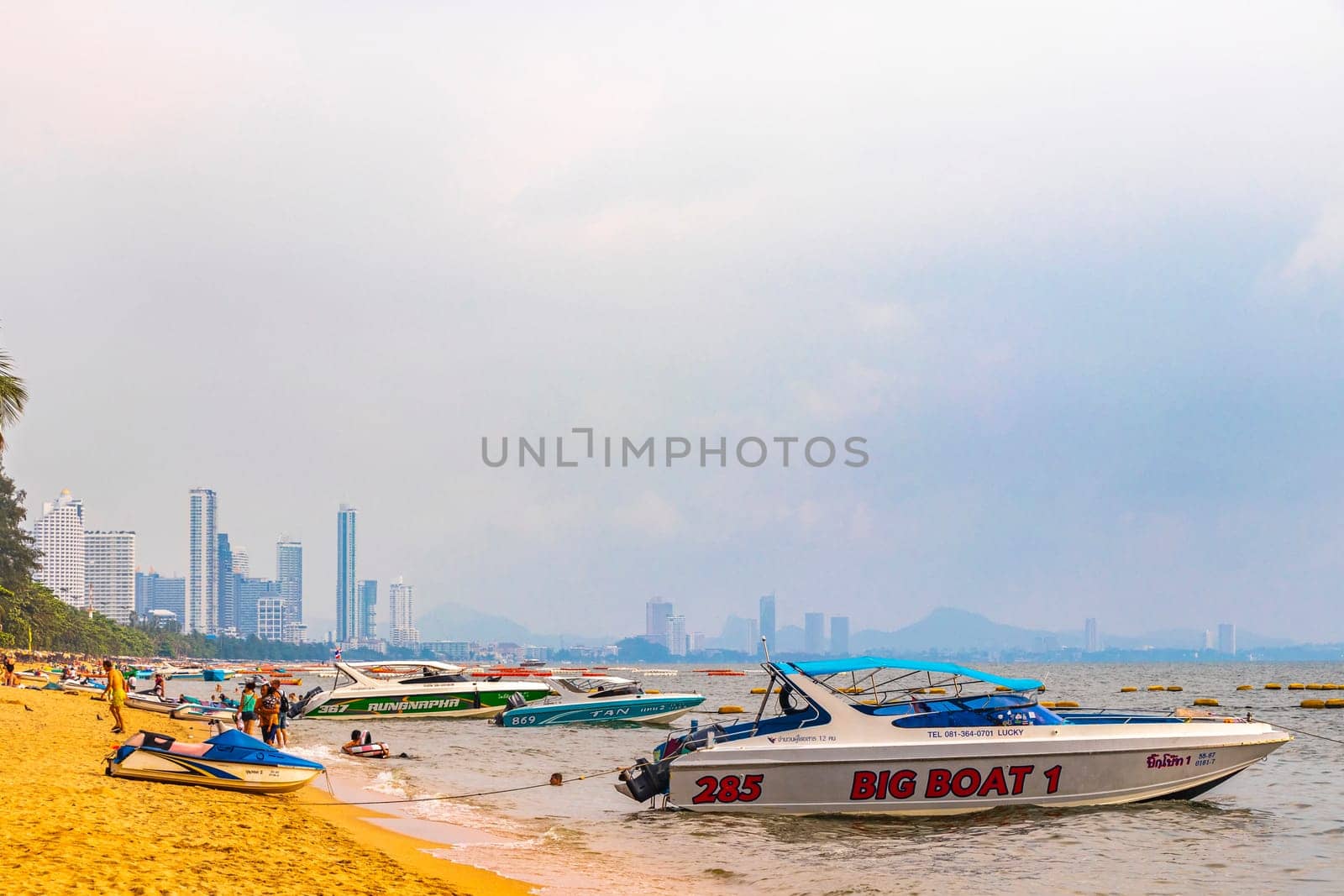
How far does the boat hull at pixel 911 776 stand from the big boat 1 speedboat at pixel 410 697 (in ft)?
83.0

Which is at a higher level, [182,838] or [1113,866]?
[182,838]

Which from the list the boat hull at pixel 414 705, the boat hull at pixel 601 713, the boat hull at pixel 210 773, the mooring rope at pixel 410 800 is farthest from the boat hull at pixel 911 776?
the boat hull at pixel 414 705

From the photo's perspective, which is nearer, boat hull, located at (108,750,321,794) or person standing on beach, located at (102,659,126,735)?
boat hull, located at (108,750,321,794)

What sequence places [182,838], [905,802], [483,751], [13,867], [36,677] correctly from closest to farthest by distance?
1. [13,867]
2. [182,838]
3. [905,802]
4. [483,751]
5. [36,677]

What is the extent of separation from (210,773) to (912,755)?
10.5m

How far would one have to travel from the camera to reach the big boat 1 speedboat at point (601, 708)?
4097 cm

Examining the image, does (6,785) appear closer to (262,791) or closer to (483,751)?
(262,791)

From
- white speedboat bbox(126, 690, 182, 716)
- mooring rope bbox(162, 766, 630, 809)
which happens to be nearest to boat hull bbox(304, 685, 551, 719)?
white speedboat bbox(126, 690, 182, 716)

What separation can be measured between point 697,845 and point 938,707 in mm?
4593

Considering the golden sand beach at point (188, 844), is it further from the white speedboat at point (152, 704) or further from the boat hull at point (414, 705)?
the white speedboat at point (152, 704)

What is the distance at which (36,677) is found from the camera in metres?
62.8

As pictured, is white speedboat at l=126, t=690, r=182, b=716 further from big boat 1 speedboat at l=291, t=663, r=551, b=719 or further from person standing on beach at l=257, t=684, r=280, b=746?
person standing on beach at l=257, t=684, r=280, b=746

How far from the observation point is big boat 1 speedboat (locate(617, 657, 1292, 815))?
60.1 ft

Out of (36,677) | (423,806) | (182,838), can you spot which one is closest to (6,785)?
(182,838)
